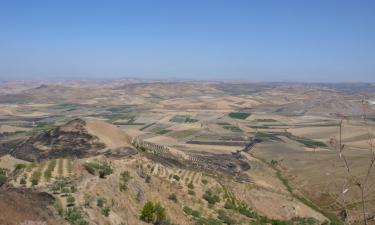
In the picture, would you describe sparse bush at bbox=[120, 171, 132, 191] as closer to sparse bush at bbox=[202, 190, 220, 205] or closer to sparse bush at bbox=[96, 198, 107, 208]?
sparse bush at bbox=[96, 198, 107, 208]

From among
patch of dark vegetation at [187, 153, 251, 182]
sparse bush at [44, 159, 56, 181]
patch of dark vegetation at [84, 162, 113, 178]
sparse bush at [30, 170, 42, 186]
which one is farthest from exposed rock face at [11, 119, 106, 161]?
sparse bush at [30, 170, 42, 186]

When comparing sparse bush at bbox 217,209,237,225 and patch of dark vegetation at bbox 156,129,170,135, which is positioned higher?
sparse bush at bbox 217,209,237,225

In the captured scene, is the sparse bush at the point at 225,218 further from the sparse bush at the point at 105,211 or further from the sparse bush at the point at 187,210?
the sparse bush at the point at 105,211

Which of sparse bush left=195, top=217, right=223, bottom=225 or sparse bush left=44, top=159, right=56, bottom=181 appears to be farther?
sparse bush left=44, top=159, right=56, bottom=181

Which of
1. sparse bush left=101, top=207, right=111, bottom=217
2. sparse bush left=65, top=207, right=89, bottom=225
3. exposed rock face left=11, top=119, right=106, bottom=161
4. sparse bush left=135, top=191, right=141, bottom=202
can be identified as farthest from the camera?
exposed rock face left=11, top=119, right=106, bottom=161

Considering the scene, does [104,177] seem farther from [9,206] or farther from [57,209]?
[9,206]

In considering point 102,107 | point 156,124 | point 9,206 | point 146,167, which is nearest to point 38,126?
point 156,124

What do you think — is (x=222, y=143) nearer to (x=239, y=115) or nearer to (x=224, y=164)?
(x=224, y=164)

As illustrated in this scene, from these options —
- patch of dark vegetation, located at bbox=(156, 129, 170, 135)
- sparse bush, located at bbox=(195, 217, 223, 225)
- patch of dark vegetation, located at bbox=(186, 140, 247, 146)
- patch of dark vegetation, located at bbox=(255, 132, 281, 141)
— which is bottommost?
patch of dark vegetation, located at bbox=(156, 129, 170, 135)

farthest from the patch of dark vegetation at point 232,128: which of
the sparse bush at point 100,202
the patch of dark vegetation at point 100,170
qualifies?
the sparse bush at point 100,202

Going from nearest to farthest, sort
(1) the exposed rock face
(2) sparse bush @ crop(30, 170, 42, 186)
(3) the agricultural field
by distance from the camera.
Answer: (3) the agricultural field < (2) sparse bush @ crop(30, 170, 42, 186) < (1) the exposed rock face
